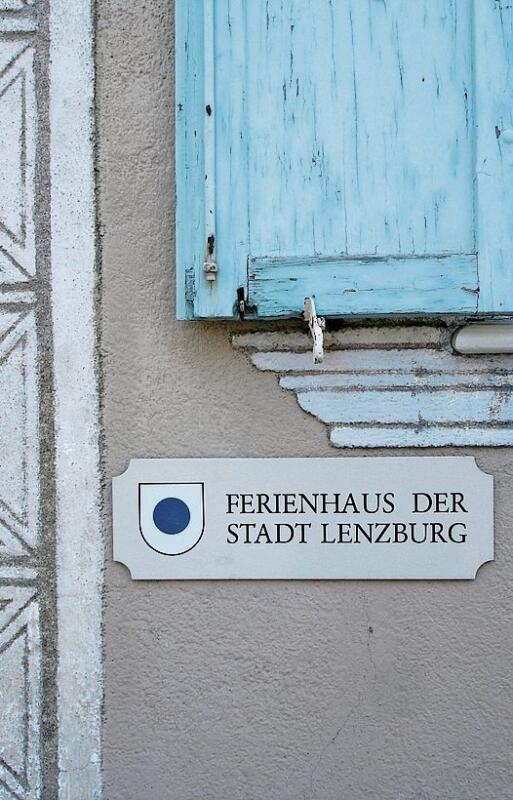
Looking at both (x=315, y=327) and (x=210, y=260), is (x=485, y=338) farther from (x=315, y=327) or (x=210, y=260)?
(x=210, y=260)

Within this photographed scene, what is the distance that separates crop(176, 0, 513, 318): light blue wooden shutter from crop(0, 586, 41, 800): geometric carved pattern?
0.93 m

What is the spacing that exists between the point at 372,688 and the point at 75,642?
0.78 m

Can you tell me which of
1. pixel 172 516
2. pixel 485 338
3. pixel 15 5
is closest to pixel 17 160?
pixel 15 5

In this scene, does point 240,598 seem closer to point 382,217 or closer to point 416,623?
point 416,623

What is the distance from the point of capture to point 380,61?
220 centimetres

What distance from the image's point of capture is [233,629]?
7.60 feet

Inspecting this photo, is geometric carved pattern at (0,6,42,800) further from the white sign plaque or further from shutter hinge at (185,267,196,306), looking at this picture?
shutter hinge at (185,267,196,306)

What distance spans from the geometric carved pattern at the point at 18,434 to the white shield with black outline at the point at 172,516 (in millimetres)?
304

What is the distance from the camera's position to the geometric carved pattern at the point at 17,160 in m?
2.37

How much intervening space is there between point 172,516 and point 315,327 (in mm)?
614

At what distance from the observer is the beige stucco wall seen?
2281 mm

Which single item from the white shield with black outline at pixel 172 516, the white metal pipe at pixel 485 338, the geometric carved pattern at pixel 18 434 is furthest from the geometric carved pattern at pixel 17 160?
the white metal pipe at pixel 485 338

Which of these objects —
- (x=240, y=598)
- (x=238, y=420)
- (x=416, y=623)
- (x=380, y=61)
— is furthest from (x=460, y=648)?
(x=380, y=61)

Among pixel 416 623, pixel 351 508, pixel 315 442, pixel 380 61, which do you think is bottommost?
pixel 416 623
